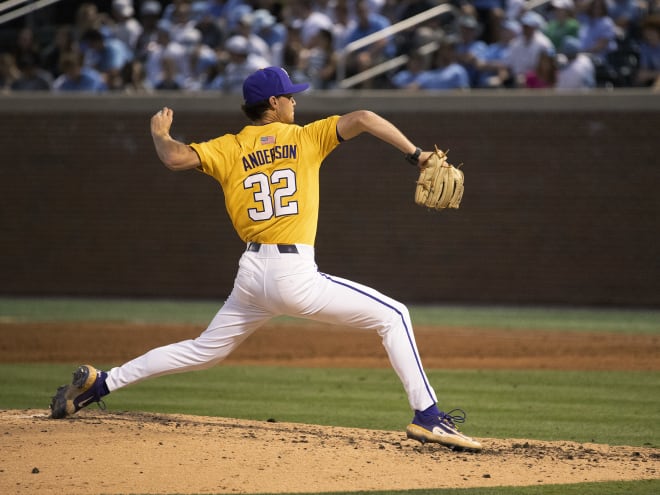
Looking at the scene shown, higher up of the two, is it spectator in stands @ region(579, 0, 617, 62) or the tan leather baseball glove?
spectator in stands @ region(579, 0, 617, 62)

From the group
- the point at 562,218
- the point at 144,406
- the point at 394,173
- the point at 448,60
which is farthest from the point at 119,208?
the point at 144,406

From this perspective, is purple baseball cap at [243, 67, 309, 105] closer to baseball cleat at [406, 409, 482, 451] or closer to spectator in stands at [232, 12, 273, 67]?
baseball cleat at [406, 409, 482, 451]

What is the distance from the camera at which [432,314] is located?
16.5 metres

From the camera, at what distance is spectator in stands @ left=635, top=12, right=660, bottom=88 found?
16.0m

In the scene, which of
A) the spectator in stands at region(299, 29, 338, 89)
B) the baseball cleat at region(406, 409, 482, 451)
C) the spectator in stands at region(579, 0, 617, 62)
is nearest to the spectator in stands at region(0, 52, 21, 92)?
the spectator in stands at region(299, 29, 338, 89)

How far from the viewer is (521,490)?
217 inches

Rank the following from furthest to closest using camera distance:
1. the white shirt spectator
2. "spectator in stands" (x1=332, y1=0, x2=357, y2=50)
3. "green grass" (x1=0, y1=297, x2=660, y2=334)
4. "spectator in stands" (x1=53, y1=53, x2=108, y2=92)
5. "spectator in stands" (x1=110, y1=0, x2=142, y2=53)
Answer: "spectator in stands" (x1=110, y1=0, x2=142, y2=53), "spectator in stands" (x1=53, y1=53, x2=108, y2=92), "spectator in stands" (x1=332, y1=0, x2=357, y2=50), the white shirt spectator, "green grass" (x1=0, y1=297, x2=660, y2=334)

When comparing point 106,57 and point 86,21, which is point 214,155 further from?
point 86,21

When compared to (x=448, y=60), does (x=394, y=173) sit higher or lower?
lower

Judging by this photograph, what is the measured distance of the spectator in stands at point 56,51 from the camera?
63.9 feet

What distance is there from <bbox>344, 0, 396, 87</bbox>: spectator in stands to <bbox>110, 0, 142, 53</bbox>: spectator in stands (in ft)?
13.4

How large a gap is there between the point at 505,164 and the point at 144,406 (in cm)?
1003

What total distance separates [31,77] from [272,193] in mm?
14167

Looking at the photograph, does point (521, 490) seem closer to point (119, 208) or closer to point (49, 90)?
point (119, 208)
